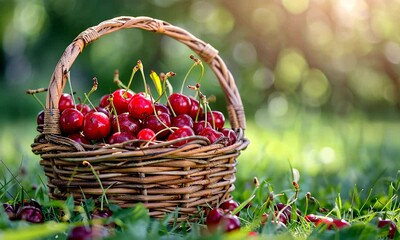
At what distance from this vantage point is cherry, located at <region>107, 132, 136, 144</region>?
1.53 metres

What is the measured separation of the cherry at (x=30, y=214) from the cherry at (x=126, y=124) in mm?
325

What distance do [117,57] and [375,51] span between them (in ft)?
8.96

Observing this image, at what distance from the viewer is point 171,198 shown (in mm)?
1527

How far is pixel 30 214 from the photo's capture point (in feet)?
4.65

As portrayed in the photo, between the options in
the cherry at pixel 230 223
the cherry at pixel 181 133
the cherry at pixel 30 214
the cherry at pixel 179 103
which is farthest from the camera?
the cherry at pixel 179 103

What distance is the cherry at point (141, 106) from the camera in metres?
1.64

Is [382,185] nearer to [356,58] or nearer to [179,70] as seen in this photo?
[356,58]

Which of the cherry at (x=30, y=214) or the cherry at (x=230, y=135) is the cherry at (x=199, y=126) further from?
the cherry at (x=30, y=214)

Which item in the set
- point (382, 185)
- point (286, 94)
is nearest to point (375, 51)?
point (286, 94)

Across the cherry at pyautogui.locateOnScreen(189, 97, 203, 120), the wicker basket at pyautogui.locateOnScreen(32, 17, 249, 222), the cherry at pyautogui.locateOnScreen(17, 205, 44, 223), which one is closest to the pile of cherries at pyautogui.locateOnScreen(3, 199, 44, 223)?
the cherry at pyautogui.locateOnScreen(17, 205, 44, 223)

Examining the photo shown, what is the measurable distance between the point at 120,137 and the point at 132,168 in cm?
12

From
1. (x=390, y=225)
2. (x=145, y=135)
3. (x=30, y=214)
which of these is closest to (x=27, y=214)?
(x=30, y=214)

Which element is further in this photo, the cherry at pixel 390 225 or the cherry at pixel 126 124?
the cherry at pixel 126 124

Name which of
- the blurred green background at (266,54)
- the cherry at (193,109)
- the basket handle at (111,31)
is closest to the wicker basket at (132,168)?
the basket handle at (111,31)
